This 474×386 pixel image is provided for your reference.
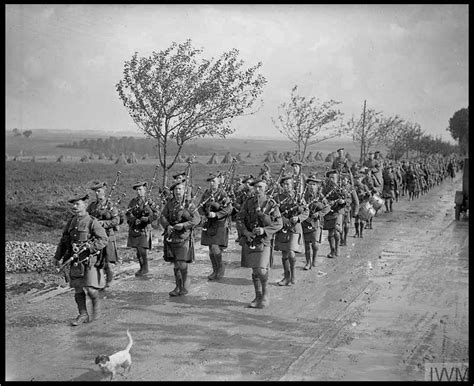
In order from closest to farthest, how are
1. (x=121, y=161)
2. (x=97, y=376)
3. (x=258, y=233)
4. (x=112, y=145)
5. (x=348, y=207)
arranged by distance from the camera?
(x=97, y=376) → (x=258, y=233) → (x=348, y=207) → (x=121, y=161) → (x=112, y=145)

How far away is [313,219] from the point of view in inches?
410

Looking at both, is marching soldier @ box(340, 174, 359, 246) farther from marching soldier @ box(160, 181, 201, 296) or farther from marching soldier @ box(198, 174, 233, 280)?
marching soldier @ box(160, 181, 201, 296)

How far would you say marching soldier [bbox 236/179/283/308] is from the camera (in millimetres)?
7988

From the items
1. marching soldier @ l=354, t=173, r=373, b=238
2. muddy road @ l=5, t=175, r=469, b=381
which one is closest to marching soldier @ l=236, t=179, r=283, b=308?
muddy road @ l=5, t=175, r=469, b=381

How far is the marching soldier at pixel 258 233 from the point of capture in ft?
26.2

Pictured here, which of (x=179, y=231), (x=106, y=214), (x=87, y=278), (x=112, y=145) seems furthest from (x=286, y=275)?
(x=112, y=145)

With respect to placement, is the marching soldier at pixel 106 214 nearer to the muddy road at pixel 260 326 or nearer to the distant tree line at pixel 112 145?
the muddy road at pixel 260 326

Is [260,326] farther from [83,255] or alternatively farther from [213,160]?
[213,160]

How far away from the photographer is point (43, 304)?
26.8 ft

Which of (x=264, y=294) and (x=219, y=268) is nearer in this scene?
(x=264, y=294)

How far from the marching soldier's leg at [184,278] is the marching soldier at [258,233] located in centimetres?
105

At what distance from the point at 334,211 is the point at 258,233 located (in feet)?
13.4

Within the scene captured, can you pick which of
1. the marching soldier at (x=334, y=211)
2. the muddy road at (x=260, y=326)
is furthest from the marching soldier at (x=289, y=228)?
the marching soldier at (x=334, y=211)

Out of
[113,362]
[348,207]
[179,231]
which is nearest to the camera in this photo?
[113,362]
